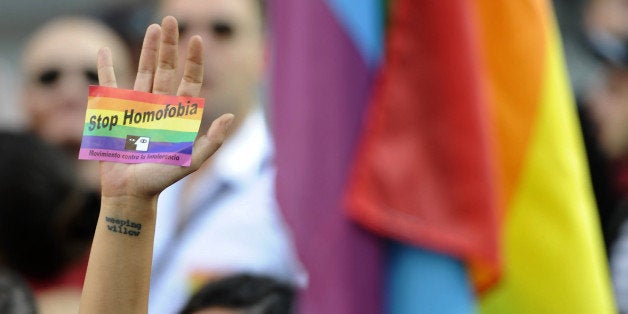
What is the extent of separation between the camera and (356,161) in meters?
3.03

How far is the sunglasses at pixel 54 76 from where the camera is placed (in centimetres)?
426

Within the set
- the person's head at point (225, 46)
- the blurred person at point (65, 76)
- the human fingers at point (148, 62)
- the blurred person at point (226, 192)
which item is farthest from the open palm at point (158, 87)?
the blurred person at point (65, 76)

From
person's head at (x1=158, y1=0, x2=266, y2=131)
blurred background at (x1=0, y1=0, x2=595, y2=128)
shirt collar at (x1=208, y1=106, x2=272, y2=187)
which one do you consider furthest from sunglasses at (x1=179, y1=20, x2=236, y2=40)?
blurred background at (x1=0, y1=0, x2=595, y2=128)

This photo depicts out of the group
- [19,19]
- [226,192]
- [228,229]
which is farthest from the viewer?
[19,19]

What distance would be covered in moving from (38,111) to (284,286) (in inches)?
60.1

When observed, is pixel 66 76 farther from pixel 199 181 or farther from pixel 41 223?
pixel 41 223

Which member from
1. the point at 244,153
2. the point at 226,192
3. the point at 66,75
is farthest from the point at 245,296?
the point at 66,75

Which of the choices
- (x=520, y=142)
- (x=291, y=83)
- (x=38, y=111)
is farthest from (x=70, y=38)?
(x=520, y=142)

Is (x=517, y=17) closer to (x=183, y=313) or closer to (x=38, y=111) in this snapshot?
(x=183, y=313)

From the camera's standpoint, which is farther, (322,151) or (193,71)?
(322,151)

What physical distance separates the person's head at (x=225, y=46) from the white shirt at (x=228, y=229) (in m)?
0.09

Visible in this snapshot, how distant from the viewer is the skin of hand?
223cm

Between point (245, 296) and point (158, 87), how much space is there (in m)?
0.91

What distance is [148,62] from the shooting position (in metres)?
2.28
